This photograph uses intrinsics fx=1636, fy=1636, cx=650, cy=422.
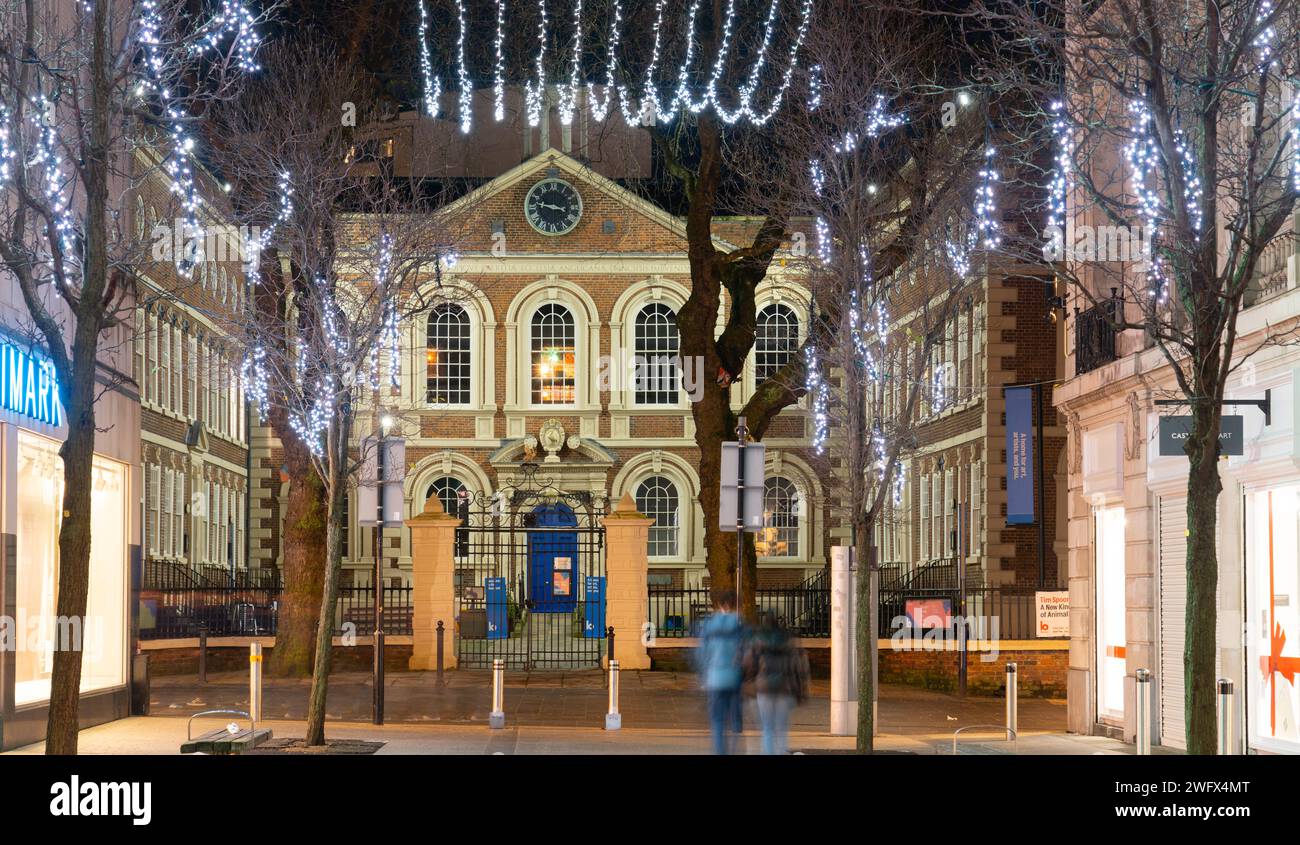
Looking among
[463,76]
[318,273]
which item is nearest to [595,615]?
[463,76]

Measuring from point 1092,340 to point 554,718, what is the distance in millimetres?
8875

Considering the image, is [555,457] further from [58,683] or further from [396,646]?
[58,683]

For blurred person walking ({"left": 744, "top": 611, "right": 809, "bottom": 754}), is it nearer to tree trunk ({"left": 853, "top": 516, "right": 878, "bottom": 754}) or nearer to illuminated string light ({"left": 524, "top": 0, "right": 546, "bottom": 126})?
tree trunk ({"left": 853, "top": 516, "right": 878, "bottom": 754})

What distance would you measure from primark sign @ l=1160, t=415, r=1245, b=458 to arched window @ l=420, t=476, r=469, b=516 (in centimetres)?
3283

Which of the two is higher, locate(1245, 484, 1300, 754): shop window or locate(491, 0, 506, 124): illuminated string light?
locate(491, 0, 506, 124): illuminated string light

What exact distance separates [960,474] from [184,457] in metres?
19.2

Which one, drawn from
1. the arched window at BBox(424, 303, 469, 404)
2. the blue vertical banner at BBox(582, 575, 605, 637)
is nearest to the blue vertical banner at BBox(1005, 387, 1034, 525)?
the blue vertical banner at BBox(582, 575, 605, 637)

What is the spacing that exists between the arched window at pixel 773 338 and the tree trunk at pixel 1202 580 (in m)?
34.1

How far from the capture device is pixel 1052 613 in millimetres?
27203

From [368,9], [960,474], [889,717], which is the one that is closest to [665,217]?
[960,474]

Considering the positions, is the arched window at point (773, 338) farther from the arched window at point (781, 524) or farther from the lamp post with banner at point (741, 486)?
the lamp post with banner at point (741, 486)

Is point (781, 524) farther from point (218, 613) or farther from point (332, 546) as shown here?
point (332, 546)

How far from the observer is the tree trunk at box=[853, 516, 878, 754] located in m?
17.7

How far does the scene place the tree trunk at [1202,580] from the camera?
12.3 metres
